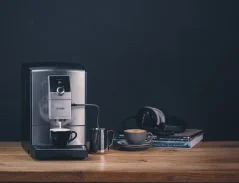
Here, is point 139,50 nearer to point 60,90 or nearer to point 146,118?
point 146,118

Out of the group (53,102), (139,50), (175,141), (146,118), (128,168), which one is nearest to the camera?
(128,168)

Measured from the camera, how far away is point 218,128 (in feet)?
7.79

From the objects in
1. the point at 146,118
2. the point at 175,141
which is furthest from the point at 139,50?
the point at 175,141

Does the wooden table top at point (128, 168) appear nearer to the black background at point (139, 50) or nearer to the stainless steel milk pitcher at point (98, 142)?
the stainless steel milk pitcher at point (98, 142)

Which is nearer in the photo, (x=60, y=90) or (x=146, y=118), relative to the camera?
(x=60, y=90)

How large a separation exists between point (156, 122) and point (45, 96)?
51 centimetres

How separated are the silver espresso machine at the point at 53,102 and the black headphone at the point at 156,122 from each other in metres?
0.31

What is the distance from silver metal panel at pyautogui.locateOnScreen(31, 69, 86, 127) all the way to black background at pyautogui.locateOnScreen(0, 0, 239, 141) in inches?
14.5

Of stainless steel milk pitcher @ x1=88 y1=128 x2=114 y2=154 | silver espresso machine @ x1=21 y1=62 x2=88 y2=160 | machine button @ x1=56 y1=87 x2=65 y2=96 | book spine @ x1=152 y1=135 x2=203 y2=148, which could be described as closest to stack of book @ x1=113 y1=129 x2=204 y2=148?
Result: book spine @ x1=152 y1=135 x2=203 y2=148

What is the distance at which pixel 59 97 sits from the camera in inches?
76.4

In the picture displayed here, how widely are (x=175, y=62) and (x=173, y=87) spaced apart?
121 mm

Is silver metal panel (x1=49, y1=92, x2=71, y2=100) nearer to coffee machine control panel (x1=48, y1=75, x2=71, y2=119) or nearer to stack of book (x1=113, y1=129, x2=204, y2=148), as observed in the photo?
coffee machine control panel (x1=48, y1=75, x2=71, y2=119)

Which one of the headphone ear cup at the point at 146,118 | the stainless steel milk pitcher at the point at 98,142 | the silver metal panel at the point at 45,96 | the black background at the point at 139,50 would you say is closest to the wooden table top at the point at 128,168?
the stainless steel milk pitcher at the point at 98,142

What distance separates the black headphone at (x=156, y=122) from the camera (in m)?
2.15
